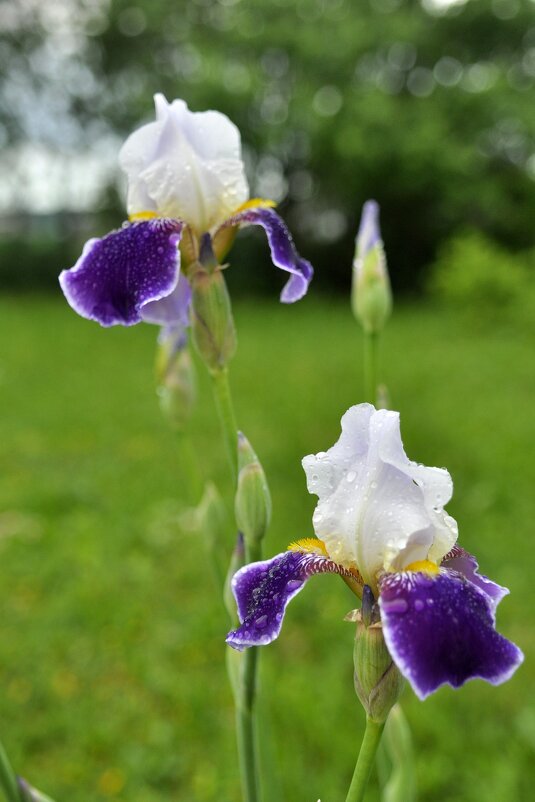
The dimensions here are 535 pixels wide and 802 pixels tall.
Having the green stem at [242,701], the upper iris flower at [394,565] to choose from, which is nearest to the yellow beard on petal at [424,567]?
the upper iris flower at [394,565]

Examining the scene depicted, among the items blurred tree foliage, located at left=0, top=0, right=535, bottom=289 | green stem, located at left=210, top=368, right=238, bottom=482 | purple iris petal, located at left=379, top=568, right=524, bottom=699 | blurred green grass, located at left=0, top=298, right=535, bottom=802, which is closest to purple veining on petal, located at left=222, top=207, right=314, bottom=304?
green stem, located at left=210, top=368, right=238, bottom=482

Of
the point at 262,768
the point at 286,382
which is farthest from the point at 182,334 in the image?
the point at 286,382

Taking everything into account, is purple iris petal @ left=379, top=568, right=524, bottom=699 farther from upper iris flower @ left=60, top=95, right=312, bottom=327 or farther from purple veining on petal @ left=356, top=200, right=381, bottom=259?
purple veining on petal @ left=356, top=200, right=381, bottom=259

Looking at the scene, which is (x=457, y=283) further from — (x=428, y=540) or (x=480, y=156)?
(x=428, y=540)

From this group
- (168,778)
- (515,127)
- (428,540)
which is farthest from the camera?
(515,127)

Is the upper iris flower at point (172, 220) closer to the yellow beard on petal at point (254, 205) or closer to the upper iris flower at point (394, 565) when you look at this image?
the yellow beard on petal at point (254, 205)
